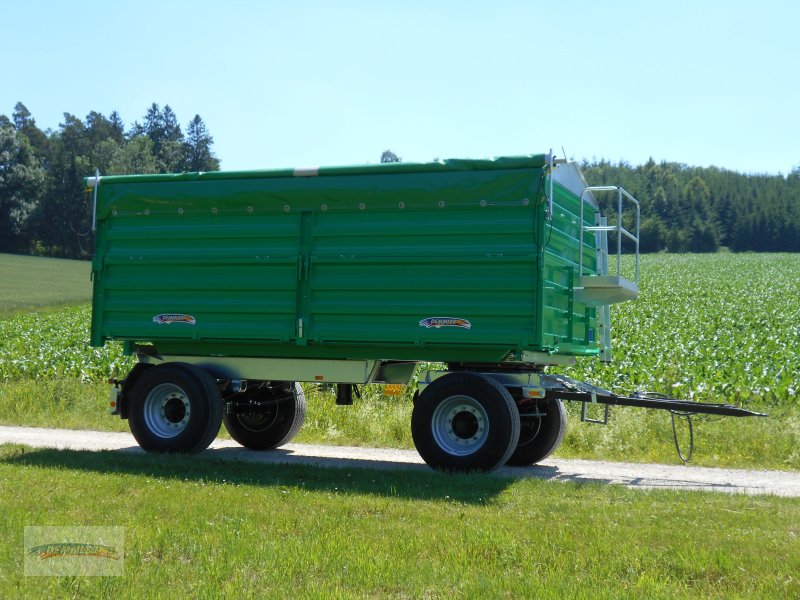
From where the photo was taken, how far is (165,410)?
38.4 feet

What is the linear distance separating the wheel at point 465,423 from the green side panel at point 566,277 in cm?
83

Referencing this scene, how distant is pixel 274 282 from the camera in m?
11.2

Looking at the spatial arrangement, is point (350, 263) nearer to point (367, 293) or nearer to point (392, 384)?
point (367, 293)

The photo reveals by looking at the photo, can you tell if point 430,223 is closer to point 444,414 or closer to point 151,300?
point 444,414

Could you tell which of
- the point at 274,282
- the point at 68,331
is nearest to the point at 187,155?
the point at 68,331

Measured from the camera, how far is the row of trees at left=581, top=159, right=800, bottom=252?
311ft

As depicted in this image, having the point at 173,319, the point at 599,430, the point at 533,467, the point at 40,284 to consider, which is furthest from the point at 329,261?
the point at 40,284

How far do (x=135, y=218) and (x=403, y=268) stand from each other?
12.2ft

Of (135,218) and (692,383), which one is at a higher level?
(135,218)

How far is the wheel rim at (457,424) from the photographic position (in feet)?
33.6

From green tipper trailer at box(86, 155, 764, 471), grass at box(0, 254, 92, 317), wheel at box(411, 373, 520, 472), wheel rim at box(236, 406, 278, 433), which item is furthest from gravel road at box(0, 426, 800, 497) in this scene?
grass at box(0, 254, 92, 317)

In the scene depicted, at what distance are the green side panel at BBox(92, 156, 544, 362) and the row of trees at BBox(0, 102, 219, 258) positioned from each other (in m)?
60.1

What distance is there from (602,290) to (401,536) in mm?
5422

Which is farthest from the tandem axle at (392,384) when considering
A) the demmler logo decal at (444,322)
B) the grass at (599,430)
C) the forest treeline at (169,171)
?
the forest treeline at (169,171)
